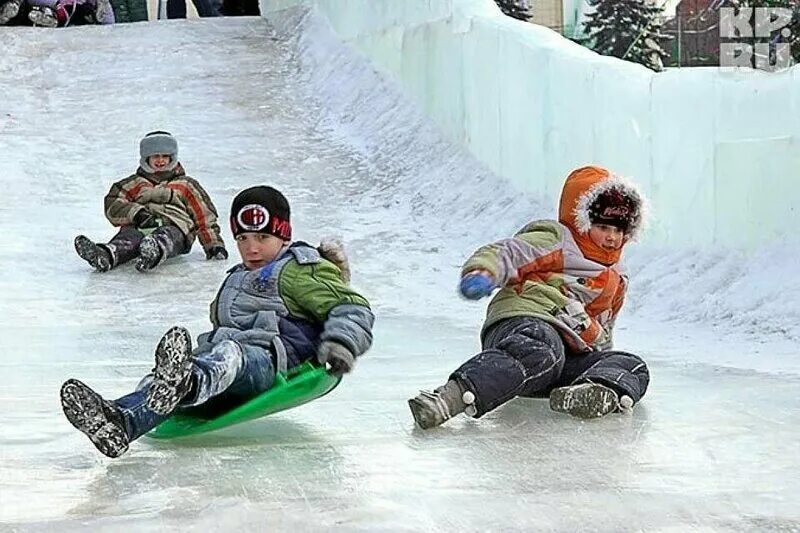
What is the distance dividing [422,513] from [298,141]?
22.6 feet

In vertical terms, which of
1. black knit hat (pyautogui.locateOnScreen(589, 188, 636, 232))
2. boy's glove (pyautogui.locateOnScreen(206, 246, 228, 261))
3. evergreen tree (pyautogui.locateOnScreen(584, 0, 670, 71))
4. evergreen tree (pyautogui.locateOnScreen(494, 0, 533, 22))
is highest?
evergreen tree (pyautogui.locateOnScreen(494, 0, 533, 22))

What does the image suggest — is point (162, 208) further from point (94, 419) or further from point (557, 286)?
point (94, 419)

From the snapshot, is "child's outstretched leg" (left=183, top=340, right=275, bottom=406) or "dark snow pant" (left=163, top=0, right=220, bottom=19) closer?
"child's outstretched leg" (left=183, top=340, right=275, bottom=406)

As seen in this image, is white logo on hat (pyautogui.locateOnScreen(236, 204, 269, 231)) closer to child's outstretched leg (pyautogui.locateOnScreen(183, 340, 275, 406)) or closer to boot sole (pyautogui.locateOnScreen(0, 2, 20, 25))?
child's outstretched leg (pyautogui.locateOnScreen(183, 340, 275, 406))

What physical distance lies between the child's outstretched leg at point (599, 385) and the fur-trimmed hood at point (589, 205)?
11.2 inches

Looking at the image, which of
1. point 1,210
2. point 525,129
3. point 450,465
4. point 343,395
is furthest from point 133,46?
point 450,465

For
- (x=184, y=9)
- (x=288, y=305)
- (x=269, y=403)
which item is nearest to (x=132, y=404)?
(x=269, y=403)

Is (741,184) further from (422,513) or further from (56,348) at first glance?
(422,513)

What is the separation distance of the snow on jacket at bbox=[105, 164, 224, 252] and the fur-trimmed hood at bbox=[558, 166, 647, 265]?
3.14m

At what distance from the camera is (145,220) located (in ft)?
21.8

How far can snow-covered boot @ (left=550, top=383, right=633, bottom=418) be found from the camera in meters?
3.43

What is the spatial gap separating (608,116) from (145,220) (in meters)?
2.26

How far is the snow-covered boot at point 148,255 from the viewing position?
6.29 meters

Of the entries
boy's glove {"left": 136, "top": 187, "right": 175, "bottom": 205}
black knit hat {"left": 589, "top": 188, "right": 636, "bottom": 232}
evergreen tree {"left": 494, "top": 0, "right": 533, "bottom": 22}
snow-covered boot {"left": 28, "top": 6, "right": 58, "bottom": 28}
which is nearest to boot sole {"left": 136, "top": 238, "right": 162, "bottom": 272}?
boy's glove {"left": 136, "top": 187, "right": 175, "bottom": 205}
